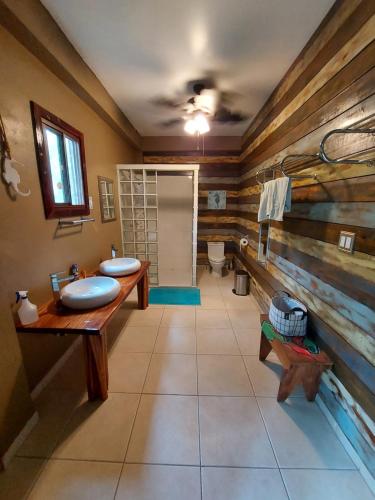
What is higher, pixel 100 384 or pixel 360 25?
pixel 360 25

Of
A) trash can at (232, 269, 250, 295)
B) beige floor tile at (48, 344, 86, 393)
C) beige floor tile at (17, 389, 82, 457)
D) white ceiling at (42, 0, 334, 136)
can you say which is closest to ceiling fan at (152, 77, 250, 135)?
white ceiling at (42, 0, 334, 136)

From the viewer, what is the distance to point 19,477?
104 cm

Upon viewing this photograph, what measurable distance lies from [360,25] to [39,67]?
1996 millimetres

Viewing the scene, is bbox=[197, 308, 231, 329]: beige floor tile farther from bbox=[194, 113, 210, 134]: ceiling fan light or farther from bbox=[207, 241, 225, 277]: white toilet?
bbox=[194, 113, 210, 134]: ceiling fan light

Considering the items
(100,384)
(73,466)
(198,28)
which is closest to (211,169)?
(198,28)

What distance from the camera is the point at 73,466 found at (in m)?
1.09

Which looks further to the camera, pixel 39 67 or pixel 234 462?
pixel 39 67

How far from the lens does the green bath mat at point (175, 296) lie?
2.90 meters

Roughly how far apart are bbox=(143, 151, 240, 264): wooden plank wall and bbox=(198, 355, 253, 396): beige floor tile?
2663 mm

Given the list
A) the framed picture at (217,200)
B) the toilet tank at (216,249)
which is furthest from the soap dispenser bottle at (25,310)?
the framed picture at (217,200)

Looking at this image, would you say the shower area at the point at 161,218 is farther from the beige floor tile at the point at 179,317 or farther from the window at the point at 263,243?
the window at the point at 263,243

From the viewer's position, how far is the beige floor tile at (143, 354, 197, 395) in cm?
154

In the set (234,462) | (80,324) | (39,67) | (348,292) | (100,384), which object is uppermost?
(39,67)

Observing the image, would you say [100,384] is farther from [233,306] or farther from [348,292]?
[233,306]
